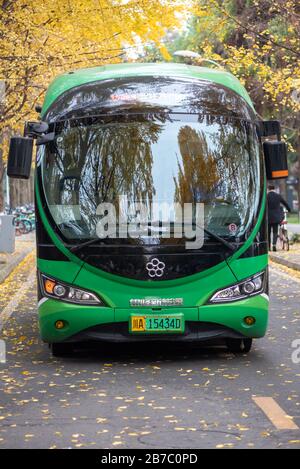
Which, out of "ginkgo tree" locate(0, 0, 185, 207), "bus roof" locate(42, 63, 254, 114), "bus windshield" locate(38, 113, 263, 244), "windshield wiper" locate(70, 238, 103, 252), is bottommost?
"windshield wiper" locate(70, 238, 103, 252)

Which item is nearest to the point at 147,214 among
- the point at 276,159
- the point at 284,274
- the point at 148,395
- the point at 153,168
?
the point at 153,168

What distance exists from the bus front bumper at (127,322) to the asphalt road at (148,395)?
273mm

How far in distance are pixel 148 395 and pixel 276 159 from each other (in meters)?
3.53

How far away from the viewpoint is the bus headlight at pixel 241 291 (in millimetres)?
10656

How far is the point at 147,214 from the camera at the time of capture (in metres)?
10.6

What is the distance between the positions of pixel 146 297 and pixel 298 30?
14.6 m

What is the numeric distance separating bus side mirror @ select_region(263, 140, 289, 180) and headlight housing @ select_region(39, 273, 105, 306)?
7.67 feet

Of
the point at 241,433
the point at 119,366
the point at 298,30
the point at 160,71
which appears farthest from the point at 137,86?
the point at 298,30

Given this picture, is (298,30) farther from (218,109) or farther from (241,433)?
(241,433)

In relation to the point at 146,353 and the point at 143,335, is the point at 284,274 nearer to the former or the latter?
the point at 146,353

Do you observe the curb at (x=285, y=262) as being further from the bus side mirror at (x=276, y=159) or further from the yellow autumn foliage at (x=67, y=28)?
the bus side mirror at (x=276, y=159)

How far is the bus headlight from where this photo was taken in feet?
35.0

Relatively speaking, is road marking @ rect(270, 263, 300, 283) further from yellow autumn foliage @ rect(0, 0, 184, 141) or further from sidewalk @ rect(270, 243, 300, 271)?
yellow autumn foliage @ rect(0, 0, 184, 141)

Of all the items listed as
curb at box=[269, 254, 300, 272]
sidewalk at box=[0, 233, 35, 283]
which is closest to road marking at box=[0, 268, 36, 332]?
sidewalk at box=[0, 233, 35, 283]
